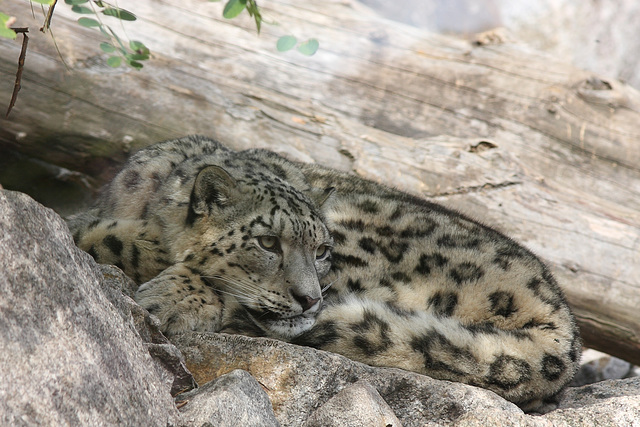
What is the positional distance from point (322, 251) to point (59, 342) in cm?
190

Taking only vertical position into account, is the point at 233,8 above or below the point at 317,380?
above

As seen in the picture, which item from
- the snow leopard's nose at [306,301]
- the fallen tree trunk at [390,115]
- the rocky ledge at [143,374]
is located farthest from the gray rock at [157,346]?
the fallen tree trunk at [390,115]

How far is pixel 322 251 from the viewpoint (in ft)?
12.0

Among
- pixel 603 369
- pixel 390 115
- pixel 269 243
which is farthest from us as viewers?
pixel 603 369

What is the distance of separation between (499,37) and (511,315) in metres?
4.51

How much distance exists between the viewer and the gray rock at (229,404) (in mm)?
2174

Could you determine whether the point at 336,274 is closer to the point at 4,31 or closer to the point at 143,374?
the point at 143,374

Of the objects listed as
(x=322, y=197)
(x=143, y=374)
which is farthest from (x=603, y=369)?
(x=143, y=374)

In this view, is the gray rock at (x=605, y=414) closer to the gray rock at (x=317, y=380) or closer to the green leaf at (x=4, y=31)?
the gray rock at (x=317, y=380)

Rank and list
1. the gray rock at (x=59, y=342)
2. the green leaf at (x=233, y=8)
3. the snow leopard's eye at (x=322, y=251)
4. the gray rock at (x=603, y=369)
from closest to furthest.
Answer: the gray rock at (x=59, y=342)
the green leaf at (x=233, y=8)
the snow leopard's eye at (x=322, y=251)
the gray rock at (x=603, y=369)

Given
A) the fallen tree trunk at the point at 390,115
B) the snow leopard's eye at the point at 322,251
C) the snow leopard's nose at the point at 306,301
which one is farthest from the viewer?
the fallen tree trunk at the point at 390,115

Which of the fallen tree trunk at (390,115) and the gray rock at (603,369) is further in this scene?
the gray rock at (603,369)

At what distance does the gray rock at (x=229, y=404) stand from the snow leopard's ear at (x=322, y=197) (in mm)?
1610

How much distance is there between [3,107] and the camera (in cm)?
530
